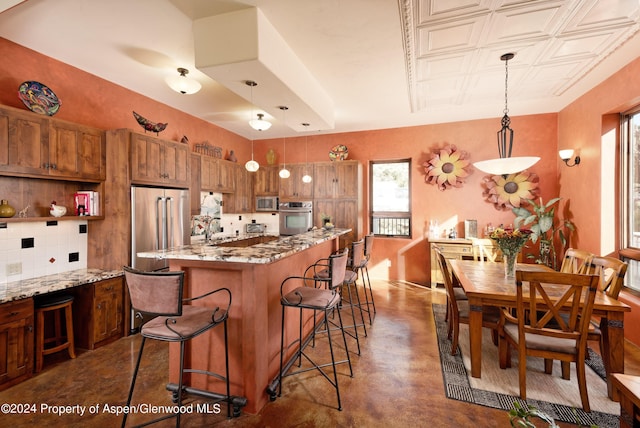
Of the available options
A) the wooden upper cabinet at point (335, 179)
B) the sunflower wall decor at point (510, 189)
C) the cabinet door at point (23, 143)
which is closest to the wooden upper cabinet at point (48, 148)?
the cabinet door at point (23, 143)

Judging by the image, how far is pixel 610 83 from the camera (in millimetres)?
3270

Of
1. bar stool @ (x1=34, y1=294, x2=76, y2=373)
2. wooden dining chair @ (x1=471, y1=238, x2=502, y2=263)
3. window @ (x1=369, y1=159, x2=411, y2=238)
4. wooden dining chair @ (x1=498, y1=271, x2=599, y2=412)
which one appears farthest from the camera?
window @ (x1=369, y1=159, x2=411, y2=238)

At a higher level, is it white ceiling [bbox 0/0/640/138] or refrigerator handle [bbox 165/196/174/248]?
white ceiling [bbox 0/0/640/138]

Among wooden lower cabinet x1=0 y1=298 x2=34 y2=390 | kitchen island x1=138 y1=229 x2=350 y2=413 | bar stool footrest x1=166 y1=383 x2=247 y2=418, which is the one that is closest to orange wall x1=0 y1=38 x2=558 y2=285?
wooden lower cabinet x1=0 y1=298 x2=34 y2=390

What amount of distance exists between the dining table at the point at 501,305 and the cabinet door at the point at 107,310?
3474 mm

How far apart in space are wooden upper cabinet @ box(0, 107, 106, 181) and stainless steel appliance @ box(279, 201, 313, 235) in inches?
121

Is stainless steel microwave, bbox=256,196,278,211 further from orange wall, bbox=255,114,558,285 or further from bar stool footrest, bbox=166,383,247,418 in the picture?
bar stool footrest, bbox=166,383,247,418

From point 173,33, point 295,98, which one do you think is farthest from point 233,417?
point 173,33

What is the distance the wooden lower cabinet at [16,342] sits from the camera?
2213 mm

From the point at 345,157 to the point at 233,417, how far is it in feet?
14.9

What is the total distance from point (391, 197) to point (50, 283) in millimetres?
5008

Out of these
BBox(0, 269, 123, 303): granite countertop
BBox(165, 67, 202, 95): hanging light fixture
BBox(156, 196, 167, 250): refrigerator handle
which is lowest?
BBox(0, 269, 123, 303): granite countertop

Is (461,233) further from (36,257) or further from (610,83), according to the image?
(36,257)

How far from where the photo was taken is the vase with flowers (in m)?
2.65
